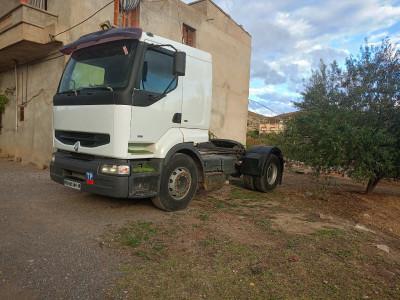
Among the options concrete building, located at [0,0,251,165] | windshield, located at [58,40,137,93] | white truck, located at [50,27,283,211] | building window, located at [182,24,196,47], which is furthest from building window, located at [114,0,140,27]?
windshield, located at [58,40,137,93]

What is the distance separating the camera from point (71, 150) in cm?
489

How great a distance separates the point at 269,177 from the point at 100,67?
5.14 metres

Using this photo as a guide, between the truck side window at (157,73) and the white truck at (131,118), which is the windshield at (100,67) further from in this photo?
the truck side window at (157,73)

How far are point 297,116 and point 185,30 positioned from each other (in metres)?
8.71

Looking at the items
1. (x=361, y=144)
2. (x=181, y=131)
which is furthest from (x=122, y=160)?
(x=361, y=144)

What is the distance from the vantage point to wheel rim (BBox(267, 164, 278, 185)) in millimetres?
7934

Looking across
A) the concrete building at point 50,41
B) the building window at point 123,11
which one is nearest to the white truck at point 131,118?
the concrete building at point 50,41

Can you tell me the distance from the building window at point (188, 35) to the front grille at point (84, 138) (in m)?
10.2

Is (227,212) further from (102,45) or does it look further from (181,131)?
(102,45)

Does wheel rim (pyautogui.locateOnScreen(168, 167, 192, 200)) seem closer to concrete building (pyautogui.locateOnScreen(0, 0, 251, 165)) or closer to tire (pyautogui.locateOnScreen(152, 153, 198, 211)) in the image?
tire (pyautogui.locateOnScreen(152, 153, 198, 211))

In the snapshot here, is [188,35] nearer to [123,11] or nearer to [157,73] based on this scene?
[123,11]

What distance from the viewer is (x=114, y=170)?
172 inches

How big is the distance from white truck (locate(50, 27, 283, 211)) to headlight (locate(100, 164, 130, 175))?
0.01 meters

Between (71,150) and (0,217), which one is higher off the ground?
(71,150)
